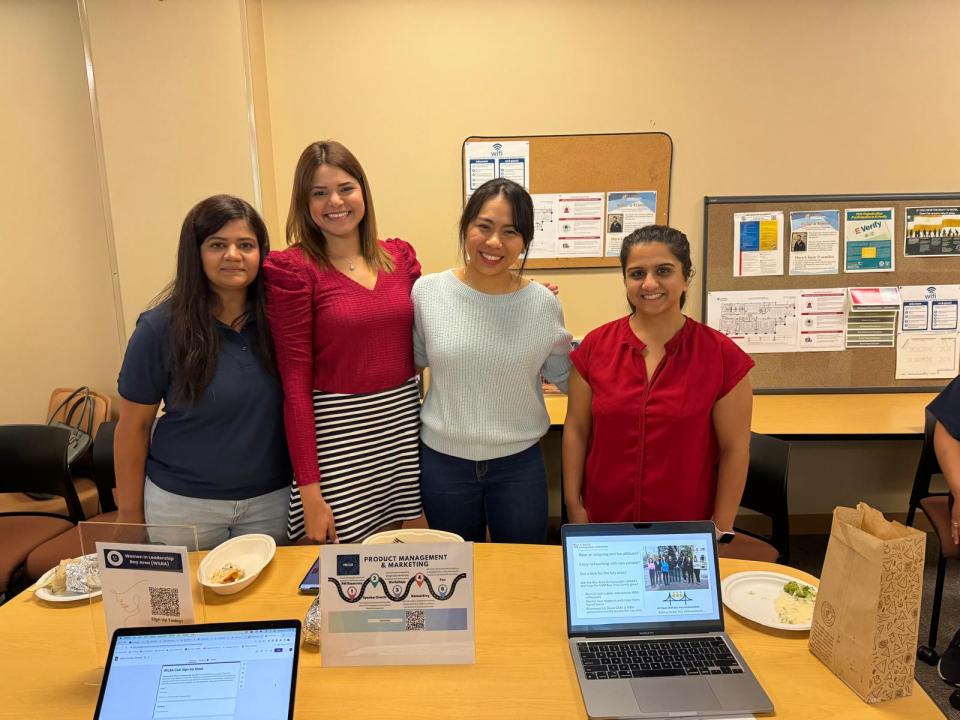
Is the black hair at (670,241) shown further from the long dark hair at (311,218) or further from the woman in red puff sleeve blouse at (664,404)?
the long dark hair at (311,218)

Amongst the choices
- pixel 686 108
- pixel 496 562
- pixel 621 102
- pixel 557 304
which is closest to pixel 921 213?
pixel 686 108

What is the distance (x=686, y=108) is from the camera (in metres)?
2.94

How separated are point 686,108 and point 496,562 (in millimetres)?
2520

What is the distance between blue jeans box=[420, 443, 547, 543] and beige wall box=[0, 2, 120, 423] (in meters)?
2.42

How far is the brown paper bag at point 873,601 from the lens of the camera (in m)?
0.95

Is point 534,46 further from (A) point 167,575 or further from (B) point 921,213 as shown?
(A) point 167,575

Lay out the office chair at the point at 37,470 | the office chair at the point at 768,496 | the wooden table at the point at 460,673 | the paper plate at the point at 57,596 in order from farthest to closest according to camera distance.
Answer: the office chair at the point at 37,470 → the office chair at the point at 768,496 → the paper plate at the point at 57,596 → the wooden table at the point at 460,673

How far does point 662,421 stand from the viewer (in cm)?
156

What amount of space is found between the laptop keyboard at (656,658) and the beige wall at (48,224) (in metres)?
3.14

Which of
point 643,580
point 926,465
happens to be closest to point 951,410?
point 926,465

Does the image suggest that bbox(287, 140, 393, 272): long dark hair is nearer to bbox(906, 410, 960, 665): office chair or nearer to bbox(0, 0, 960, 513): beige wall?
bbox(0, 0, 960, 513): beige wall

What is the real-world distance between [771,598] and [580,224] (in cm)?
212

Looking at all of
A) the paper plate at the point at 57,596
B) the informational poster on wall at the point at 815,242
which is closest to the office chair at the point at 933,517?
the informational poster on wall at the point at 815,242

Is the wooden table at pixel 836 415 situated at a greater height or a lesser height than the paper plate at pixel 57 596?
lesser
